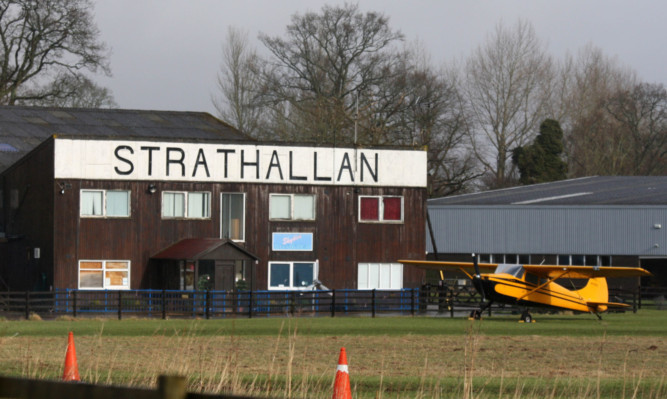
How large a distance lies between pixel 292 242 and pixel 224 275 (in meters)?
3.34

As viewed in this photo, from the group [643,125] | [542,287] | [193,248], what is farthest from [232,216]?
[643,125]

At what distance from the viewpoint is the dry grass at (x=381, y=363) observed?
13.2 m

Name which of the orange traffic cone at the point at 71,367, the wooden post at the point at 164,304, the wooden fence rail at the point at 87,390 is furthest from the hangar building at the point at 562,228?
the wooden fence rail at the point at 87,390

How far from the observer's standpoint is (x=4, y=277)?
45688mm

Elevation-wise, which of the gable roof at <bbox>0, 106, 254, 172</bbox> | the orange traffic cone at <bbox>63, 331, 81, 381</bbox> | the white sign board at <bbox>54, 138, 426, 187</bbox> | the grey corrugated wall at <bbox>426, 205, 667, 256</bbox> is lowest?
the orange traffic cone at <bbox>63, 331, 81, 381</bbox>

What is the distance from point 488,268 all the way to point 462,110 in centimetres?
3765

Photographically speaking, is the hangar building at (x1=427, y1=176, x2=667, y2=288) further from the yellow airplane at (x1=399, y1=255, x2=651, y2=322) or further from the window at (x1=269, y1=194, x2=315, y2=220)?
the yellow airplane at (x1=399, y1=255, x2=651, y2=322)

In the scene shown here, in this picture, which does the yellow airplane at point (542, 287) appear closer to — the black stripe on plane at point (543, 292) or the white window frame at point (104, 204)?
the black stripe on plane at point (543, 292)

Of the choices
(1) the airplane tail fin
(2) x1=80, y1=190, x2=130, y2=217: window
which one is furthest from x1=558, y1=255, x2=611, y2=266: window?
(2) x1=80, y1=190, x2=130, y2=217: window

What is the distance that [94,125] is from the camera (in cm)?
4941

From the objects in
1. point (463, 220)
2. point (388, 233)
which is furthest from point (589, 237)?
point (388, 233)

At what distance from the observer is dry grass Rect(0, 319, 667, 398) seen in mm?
13172

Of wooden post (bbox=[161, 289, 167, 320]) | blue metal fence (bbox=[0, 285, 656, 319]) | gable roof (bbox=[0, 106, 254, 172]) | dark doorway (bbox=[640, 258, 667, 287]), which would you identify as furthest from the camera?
dark doorway (bbox=[640, 258, 667, 287])

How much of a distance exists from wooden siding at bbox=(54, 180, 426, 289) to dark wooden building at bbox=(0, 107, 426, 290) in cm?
4
